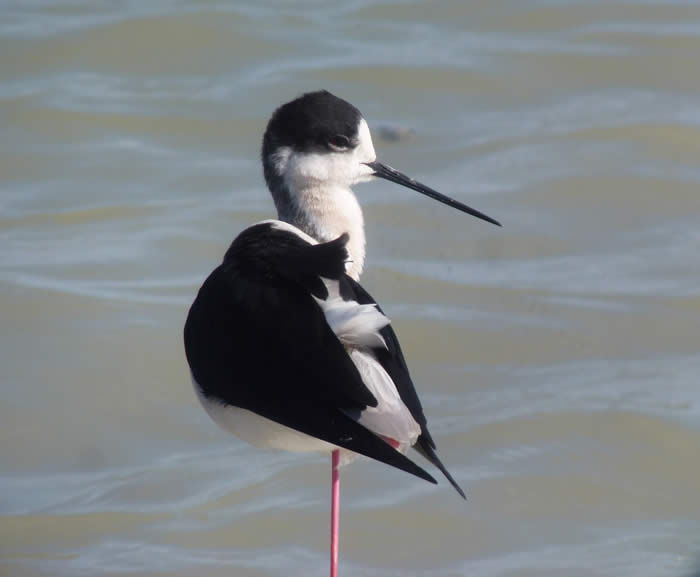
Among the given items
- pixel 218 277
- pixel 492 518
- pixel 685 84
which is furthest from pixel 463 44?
pixel 218 277

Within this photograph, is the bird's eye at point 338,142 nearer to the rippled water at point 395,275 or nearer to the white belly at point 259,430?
the white belly at point 259,430

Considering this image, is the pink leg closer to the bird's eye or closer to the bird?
the bird

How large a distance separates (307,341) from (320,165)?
81 cm

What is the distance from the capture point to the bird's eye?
3639 millimetres

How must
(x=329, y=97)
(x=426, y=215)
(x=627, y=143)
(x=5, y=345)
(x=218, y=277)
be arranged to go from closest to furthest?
1. (x=218, y=277)
2. (x=329, y=97)
3. (x=5, y=345)
4. (x=426, y=215)
5. (x=627, y=143)

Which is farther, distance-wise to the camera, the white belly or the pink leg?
the pink leg

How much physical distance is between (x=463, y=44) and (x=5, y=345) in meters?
3.63

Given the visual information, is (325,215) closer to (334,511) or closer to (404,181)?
(404,181)

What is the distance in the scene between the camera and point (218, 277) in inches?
131

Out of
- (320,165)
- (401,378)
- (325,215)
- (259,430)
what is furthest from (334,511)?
(320,165)

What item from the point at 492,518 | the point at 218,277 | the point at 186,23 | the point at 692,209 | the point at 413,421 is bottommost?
the point at 492,518

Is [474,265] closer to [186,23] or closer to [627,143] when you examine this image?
[627,143]

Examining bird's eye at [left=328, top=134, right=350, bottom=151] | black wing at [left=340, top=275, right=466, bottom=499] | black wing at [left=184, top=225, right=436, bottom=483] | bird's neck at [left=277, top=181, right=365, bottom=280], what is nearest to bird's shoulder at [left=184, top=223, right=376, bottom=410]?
black wing at [left=184, top=225, right=436, bottom=483]

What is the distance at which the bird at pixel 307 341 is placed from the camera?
2855mm
